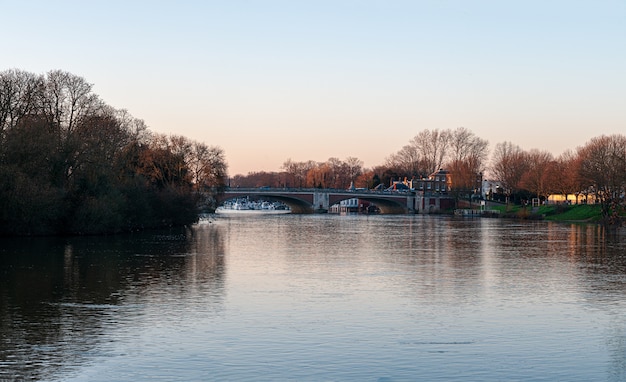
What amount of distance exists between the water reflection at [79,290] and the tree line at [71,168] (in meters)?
3.04

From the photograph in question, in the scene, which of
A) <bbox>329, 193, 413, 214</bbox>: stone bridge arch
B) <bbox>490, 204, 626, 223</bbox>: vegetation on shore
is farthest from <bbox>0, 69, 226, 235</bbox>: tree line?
<bbox>329, 193, 413, 214</bbox>: stone bridge arch

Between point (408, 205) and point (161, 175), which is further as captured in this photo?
point (408, 205)

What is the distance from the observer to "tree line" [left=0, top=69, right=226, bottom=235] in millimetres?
48312

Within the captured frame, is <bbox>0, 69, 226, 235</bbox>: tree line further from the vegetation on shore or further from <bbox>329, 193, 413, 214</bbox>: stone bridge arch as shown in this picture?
<bbox>329, 193, 413, 214</bbox>: stone bridge arch

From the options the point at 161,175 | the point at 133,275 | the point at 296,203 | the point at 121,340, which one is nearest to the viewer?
the point at 121,340

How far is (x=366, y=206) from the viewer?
17400 centimetres

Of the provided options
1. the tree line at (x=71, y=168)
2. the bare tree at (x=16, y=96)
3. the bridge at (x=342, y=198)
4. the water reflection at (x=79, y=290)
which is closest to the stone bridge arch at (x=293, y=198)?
the bridge at (x=342, y=198)

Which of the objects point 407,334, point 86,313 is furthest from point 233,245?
point 407,334

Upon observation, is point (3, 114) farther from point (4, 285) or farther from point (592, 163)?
point (592, 163)

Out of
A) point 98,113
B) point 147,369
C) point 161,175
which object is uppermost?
point 98,113

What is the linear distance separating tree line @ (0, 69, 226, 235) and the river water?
32.9 feet

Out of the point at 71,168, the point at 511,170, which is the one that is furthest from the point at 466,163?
the point at 71,168

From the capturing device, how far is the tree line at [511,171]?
8144 cm

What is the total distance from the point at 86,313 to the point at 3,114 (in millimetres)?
37156
